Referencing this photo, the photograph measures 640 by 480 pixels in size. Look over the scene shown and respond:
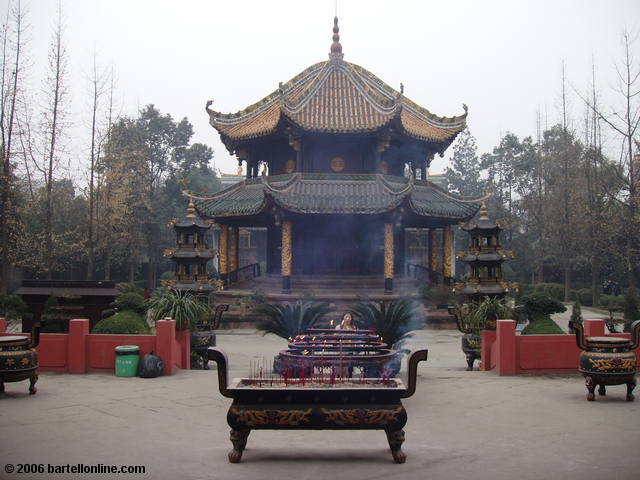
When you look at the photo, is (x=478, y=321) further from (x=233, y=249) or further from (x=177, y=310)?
(x=233, y=249)

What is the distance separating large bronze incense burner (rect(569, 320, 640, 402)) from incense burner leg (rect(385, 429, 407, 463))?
15.2 ft

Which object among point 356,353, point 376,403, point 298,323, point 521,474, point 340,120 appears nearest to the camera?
point 521,474

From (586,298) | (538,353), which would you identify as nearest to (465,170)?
(586,298)

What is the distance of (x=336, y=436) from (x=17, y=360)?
5327 mm

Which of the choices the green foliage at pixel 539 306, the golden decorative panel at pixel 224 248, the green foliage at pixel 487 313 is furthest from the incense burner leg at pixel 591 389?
the golden decorative panel at pixel 224 248

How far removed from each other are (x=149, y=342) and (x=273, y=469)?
700 centimetres

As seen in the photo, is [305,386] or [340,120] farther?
[340,120]

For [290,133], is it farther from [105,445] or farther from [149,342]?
[105,445]

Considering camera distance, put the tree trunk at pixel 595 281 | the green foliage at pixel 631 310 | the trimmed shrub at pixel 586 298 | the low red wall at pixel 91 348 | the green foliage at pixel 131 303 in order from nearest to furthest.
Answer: the low red wall at pixel 91 348 → the green foliage at pixel 131 303 → the green foliage at pixel 631 310 → the tree trunk at pixel 595 281 → the trimmed shrub at pixel 586 298

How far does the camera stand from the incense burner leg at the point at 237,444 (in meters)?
6.92

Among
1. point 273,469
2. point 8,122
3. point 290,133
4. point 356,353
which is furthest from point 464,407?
point 8,122

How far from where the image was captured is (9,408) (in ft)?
31.6

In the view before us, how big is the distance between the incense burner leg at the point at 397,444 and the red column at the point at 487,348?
7252 mm

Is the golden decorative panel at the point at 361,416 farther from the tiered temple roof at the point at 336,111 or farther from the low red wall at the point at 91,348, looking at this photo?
the tiered temple roof at the point at 336,111
